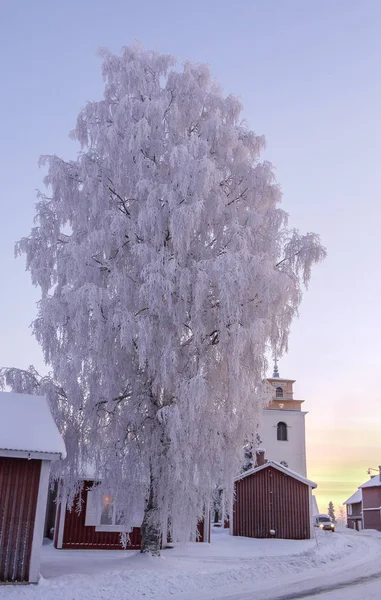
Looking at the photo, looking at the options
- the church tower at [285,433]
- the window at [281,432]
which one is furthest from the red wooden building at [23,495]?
the window at [281,432]

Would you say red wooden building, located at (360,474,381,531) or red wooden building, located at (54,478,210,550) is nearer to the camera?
red wooden building, located at (54,478,210,550)

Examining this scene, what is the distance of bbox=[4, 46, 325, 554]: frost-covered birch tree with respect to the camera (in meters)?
16.1

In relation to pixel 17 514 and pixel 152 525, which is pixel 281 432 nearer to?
pixel 152 525

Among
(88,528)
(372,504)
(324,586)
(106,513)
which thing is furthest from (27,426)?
(372,504)

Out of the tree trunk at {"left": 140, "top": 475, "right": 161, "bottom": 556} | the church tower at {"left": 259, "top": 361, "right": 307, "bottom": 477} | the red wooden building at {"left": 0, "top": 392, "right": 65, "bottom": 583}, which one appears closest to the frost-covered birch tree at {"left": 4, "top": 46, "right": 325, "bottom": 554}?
the tree trunk at {"left": 140, "top": 475, "right": 161, "bottom": 556}

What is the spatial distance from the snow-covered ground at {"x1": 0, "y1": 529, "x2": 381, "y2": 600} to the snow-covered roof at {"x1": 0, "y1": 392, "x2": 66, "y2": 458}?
3009 mm

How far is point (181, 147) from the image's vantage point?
17484mm

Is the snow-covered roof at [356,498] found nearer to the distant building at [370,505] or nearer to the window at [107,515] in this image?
the distant building at [370,505]

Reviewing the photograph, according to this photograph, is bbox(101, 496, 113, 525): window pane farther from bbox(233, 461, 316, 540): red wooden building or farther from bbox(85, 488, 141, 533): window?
bbox(233, 461, 316, 540): red wooden building

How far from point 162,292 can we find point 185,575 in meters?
7.63

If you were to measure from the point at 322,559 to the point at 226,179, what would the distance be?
46.6ft

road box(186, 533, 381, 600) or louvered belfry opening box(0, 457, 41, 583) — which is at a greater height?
louvered belfry opening box(0, 457, 41, 583)

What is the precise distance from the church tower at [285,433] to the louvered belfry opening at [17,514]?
156 feet

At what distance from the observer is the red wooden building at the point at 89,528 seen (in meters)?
21.9
